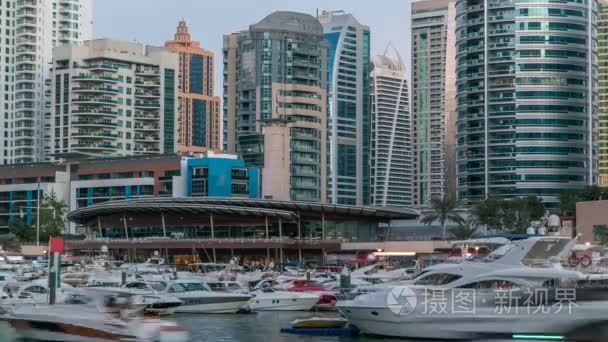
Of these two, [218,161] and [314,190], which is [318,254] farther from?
[314,190]

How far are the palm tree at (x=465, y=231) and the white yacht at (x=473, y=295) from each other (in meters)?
78.6

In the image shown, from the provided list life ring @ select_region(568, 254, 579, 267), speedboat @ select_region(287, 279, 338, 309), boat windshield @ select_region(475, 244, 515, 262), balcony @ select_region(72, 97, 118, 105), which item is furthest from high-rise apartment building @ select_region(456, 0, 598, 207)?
boat windshield @ select_region(475, 244, 515, 262)

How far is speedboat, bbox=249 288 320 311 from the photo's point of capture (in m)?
65.5

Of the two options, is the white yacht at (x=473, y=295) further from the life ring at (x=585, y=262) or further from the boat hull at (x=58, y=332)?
the boat hull at (x=58, y=332)

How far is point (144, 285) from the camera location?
6531 centimetres

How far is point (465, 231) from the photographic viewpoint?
134750 millimetres

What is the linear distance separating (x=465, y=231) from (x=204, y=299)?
2944 inches

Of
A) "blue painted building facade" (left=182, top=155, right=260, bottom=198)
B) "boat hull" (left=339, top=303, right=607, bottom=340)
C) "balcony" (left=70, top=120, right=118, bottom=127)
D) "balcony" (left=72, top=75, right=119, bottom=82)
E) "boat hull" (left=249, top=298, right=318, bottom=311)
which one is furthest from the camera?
"balcony" (left=70, top=120, right=118, bottom=127)

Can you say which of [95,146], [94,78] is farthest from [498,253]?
[95,146]

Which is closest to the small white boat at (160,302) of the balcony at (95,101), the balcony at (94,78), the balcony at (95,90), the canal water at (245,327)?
the canal water at (245,327)

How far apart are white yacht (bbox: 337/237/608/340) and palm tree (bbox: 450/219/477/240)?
258ft

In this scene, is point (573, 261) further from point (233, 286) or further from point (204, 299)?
point (233, 286)

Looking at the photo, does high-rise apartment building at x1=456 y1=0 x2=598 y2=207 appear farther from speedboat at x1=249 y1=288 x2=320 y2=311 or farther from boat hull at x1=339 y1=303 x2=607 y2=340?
boat hull at x1=339 y1=303 x2=607 y2=340

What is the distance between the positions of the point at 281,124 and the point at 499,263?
421ft
